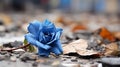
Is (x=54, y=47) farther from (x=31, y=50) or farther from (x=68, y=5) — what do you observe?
(x=68, y=5)

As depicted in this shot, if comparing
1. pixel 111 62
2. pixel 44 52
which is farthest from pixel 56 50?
pixel 111 62

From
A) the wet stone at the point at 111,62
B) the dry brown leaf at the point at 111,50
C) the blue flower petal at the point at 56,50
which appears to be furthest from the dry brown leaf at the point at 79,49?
the wet stone at the point at 111,62

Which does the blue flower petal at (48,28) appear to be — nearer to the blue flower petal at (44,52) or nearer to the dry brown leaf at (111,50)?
the blue flower petal at (44,52)

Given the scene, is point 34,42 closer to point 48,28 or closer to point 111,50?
point 48,28

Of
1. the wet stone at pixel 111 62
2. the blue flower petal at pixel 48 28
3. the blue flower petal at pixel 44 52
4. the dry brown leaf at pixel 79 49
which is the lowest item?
the wet stone at pixel 111 62

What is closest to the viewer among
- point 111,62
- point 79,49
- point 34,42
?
point 111,62

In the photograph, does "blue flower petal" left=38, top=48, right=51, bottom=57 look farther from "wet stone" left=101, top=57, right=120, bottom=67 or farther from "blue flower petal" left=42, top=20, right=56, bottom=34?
"wet stone" left=101, top=57, right=120, bottom=67

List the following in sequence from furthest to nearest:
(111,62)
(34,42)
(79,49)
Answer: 1. (79,49)
2. (34,42)
3. (111,62)

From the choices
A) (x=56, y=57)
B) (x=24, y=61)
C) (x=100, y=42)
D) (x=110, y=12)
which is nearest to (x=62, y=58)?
(x=56, y=57)

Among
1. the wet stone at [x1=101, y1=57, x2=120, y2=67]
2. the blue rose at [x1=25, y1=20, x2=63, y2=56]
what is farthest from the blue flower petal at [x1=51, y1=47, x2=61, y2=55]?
the wet stone at [x1=101, y1=57, x2=120, y2=67]
